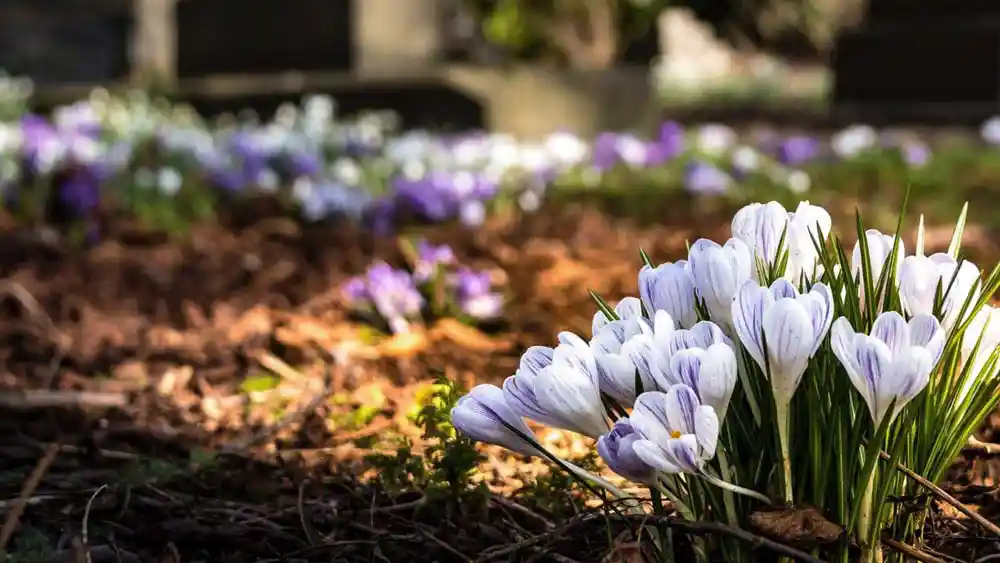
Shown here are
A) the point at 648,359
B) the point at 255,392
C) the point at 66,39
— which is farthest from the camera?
the point at 66,39

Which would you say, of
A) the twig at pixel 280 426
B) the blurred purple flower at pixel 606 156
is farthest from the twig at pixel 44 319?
the blurred purple flower at pixel 606 156

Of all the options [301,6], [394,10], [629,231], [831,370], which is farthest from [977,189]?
[831,370]

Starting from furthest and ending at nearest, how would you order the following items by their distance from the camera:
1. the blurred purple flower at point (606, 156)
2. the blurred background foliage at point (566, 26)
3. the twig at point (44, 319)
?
the blurred background foliage at point (566, 26), the blurred purple flower at point (606, 156), the twig at point (44, 319)

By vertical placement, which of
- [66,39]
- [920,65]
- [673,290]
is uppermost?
[673,290]

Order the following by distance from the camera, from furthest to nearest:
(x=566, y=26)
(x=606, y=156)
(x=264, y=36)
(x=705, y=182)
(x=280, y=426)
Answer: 1. (x=566, y=26)
2. (x=264, y=36)
3. (x=606, y=156)
4. (x=705, y=182)
5. (x=280, y=426)

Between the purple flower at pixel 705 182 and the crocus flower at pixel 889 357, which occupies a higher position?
the crocus flower at pixel 889 357

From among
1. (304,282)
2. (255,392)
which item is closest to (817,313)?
(255,392)

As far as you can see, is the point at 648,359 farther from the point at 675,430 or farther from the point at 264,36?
the point at 264,36

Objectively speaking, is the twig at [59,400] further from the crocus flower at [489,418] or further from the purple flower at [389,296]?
the crocus flower at [489,418]
